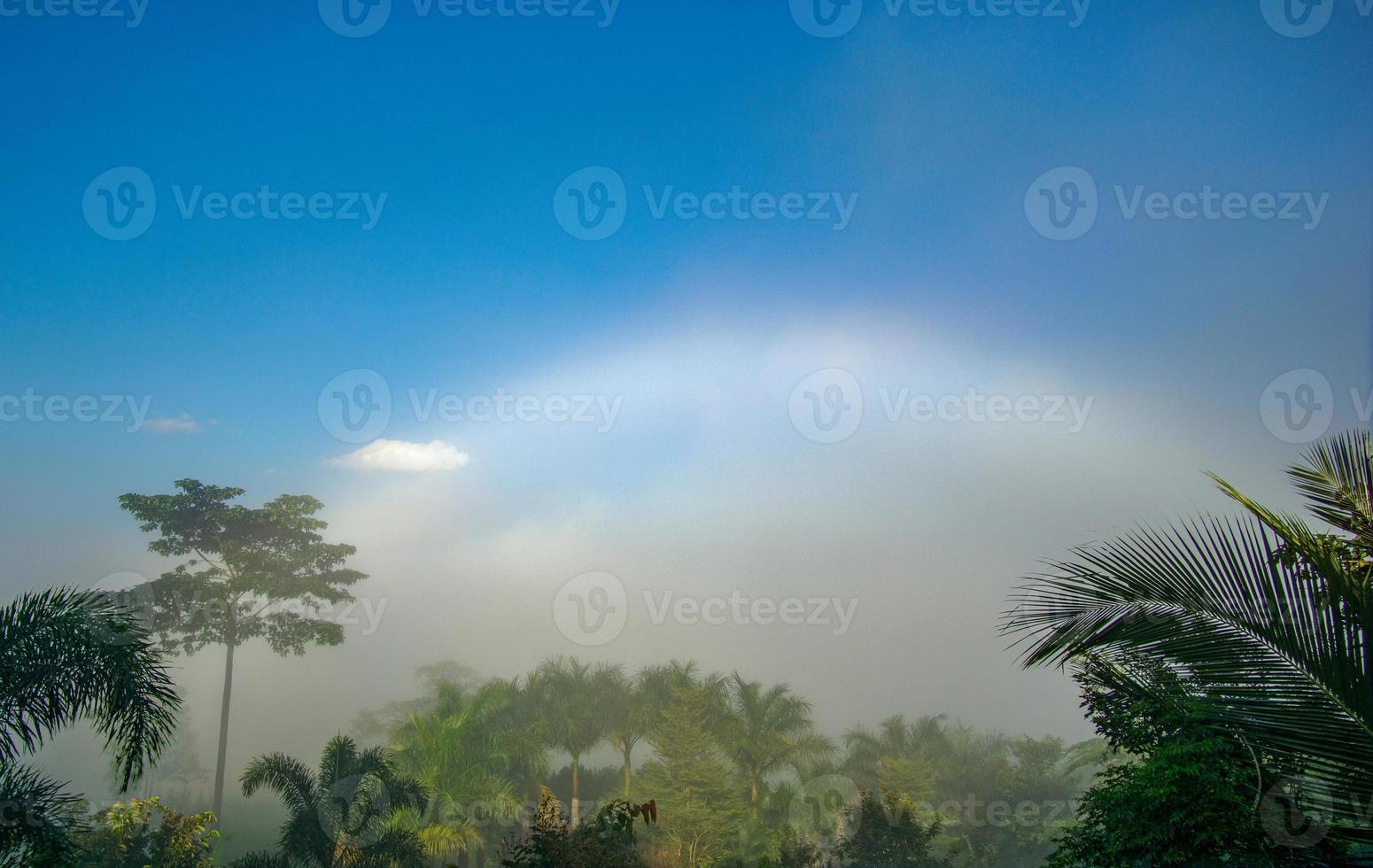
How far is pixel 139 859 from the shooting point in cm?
2344

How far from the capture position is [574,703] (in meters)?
49.9

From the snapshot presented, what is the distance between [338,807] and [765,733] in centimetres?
2922

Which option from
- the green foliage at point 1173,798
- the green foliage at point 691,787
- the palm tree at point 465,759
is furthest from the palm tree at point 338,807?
A: the green foliage at point 691,787

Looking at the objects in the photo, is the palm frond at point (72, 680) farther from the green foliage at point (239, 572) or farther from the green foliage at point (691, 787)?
Answer: the green foliage at point (239, 572)

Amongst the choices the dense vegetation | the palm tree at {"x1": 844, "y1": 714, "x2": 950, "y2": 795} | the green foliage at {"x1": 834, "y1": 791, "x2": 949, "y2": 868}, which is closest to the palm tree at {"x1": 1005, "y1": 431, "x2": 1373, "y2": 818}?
the dense vegetation

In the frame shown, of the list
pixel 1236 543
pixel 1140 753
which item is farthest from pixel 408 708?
pixel 1236 543

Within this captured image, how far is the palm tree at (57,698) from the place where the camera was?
1117 cm

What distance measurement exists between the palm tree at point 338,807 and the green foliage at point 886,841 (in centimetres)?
1435

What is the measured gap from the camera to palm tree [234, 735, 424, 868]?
2008cm

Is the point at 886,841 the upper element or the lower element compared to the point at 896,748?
lower

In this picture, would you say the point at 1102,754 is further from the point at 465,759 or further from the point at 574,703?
the point at 574,703

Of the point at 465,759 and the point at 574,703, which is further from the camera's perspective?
the point at 574,703

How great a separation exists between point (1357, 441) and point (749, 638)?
7727 centimetres

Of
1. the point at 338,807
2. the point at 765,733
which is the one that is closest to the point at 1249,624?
the point at 338,807
